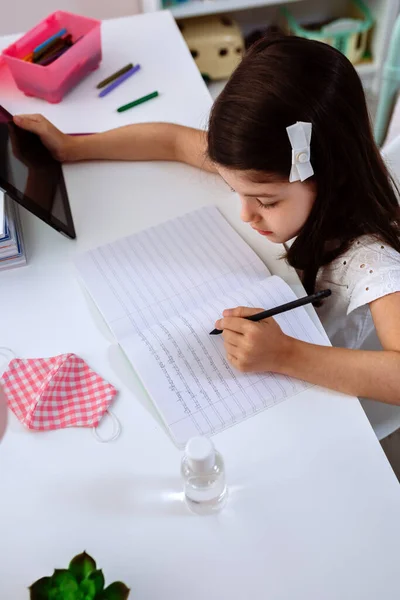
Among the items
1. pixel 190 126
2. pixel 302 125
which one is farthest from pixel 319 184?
pixel 190 126

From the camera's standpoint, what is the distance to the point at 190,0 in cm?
192

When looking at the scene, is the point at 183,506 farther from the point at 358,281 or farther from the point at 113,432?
the point at 358,281

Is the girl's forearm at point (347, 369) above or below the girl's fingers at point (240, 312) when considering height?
below

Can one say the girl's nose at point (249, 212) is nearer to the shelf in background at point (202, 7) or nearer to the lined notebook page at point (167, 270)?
the lined notebook page at point (167, 270)

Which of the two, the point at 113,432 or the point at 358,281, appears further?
the point at 358,281

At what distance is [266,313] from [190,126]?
51 centimetres

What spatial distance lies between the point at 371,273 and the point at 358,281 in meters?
0.02

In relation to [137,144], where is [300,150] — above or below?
above

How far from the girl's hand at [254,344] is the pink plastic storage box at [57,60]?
2.25ft

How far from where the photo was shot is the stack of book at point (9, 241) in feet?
2.90

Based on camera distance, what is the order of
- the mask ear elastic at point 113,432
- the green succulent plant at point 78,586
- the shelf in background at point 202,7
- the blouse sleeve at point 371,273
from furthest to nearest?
1. the shelf in background at point 202,7
2. the blouse sleeve at point 371,273
3. the mask ear elastic at point 113,432
4. the green succulent plant at point 78,586

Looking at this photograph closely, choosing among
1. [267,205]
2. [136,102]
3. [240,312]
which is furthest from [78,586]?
[136,102]

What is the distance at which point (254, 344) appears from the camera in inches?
29.0

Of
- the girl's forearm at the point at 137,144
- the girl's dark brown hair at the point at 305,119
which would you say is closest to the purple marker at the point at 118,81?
the girl's forearm at the point at 137,144
